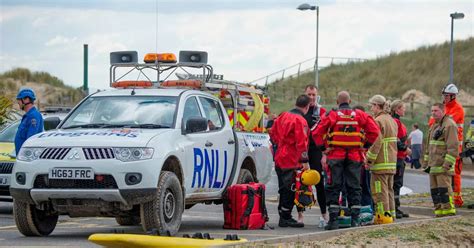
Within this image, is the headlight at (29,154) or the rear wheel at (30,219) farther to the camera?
the rear wheel at (30,219)

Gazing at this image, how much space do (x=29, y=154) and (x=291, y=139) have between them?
Answer: 3790 millimetres

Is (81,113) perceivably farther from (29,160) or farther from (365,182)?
(365,182)

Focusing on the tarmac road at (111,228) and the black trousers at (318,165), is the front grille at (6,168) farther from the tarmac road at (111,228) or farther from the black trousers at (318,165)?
the black trousers at (318,165)

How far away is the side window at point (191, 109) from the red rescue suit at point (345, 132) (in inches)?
62.2

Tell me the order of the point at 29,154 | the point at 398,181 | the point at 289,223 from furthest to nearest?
the point at 398,181 → the point at 289,223 → the point at 29,154

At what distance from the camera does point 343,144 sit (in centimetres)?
1465

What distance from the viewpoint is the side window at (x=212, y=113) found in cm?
1525

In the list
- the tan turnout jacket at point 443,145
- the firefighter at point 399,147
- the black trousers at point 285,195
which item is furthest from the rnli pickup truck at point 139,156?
the tan turnout jacket at point 443,145

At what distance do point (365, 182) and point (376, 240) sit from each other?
12.5 feet

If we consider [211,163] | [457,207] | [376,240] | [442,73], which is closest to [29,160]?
[211,163]

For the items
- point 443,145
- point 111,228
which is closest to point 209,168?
point 111,228

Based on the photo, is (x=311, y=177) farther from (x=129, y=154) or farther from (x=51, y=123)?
(x=51, y=123)

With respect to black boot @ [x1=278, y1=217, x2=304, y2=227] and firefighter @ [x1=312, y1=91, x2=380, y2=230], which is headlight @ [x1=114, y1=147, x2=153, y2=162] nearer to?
firefighter @ [x1=312, y1=91, x2=380, y2=230]

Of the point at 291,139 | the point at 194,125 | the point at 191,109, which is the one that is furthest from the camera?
the point at 291,139
